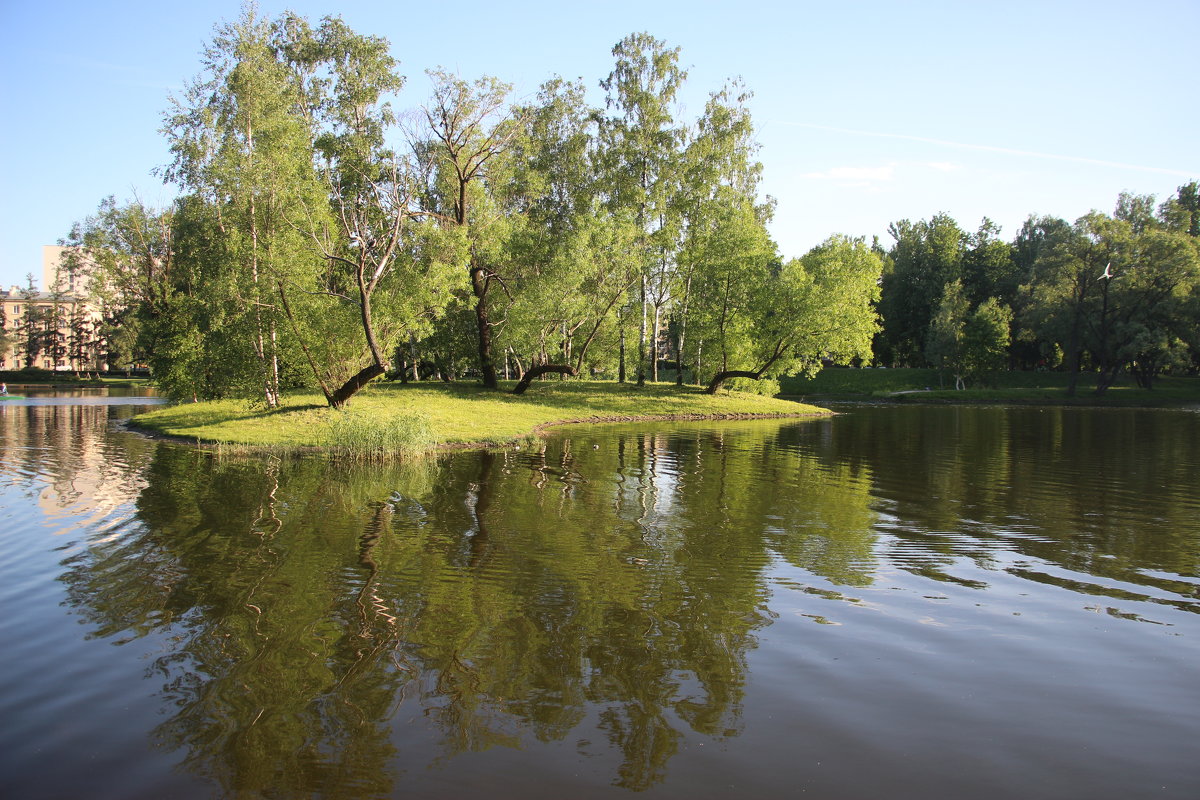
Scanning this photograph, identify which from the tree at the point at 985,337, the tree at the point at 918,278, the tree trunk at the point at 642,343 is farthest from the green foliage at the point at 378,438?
the tree at the point at 918,278

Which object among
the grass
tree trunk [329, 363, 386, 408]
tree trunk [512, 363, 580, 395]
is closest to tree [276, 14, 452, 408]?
tree trunk [329, 363, 386, 408]

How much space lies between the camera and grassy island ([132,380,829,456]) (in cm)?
2585

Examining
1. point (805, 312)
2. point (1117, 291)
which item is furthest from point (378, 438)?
point (1117, 291)

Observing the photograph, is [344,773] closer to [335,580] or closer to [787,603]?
[335,580]

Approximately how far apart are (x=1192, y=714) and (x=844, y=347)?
46499 mm

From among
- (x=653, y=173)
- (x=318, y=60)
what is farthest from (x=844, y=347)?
(x=318, y=60)

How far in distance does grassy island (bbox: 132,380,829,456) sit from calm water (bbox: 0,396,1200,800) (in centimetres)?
716

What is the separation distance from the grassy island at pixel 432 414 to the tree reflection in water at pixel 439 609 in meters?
6.06

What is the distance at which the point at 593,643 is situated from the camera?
28.5ft

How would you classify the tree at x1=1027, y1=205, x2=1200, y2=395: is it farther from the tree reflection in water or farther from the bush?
the tree reflection in water

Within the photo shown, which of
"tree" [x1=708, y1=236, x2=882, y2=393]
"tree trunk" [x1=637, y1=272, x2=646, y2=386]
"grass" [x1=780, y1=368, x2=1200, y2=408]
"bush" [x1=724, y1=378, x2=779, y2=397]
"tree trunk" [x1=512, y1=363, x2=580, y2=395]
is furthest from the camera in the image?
"grass" [x1=780, y1=368, x2=1200, y2=408]

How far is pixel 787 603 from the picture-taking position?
33.6ft

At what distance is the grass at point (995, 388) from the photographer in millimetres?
70562

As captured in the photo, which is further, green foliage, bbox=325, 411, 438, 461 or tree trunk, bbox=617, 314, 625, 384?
tree trunk, bbox=617, 314, 625, 384
